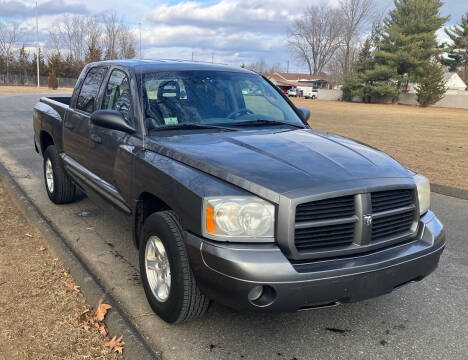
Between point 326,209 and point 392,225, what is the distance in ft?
1.80

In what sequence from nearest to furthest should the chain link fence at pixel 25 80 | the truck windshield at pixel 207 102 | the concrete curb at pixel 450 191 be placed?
the truck windshield at pixel 207 102
the concrete curb at pixel 450 191
the chain link fence at pixel 25 80

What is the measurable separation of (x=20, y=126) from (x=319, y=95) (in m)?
55.0

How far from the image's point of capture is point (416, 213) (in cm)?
286

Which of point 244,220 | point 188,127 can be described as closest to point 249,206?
point 244,220

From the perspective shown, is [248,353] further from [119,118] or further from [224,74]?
[224,74]

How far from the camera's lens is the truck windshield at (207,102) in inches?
141

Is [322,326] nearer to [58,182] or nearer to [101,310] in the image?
[101,310]

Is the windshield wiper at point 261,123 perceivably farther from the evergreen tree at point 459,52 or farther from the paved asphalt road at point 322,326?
the evergreen tree at point 459,52

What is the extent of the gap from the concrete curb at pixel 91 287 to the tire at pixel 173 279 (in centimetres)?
24

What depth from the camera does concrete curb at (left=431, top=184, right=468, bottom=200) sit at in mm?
6798

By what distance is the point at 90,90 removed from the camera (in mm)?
4672

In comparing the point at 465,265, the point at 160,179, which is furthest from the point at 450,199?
the point at 160,179

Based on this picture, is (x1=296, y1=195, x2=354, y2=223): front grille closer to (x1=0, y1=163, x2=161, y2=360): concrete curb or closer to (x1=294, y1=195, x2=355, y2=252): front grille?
(x1=294, y1=195, x2=355, y2=252): front grille

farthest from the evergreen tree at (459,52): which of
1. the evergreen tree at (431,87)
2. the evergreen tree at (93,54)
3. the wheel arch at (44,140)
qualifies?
the wheel arch at (44,140)
